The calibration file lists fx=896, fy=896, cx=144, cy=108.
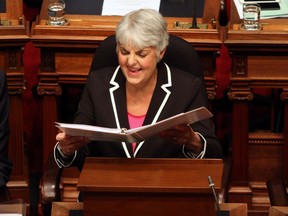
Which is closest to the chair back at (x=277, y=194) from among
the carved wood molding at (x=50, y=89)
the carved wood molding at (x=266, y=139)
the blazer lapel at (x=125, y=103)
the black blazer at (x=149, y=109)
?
the black blazer at (x=149, y=109)

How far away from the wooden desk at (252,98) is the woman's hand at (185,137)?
98cm

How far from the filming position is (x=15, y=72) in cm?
398

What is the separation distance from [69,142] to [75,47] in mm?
1086

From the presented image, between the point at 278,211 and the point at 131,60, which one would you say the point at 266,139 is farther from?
the point at 278,211

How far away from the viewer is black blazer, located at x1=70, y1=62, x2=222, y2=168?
3121 millimetres

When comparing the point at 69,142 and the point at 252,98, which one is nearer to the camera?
the point at 69,142

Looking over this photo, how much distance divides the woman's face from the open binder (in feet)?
1.37

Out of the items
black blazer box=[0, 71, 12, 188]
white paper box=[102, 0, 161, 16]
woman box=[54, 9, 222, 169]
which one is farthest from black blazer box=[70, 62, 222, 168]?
white paper box=[102, 0, 161, 16]

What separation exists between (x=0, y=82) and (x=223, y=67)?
1.47 metres

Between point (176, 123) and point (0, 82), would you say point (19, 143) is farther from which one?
point (176, 123)

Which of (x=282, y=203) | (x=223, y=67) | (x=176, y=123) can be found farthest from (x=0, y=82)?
(x=223, y=67)

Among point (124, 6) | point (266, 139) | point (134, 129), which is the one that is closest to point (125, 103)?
point (134, 129)

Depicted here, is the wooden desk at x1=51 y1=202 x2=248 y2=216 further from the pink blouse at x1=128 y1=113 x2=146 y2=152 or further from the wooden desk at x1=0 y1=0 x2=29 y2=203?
the wooden desk at x1=0 y1=0 x2=29 y2=203

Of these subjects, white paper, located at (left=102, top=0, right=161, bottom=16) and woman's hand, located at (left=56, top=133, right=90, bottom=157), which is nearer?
woman's hand, located at (left=56, top=133, right=90, bottom=157)
